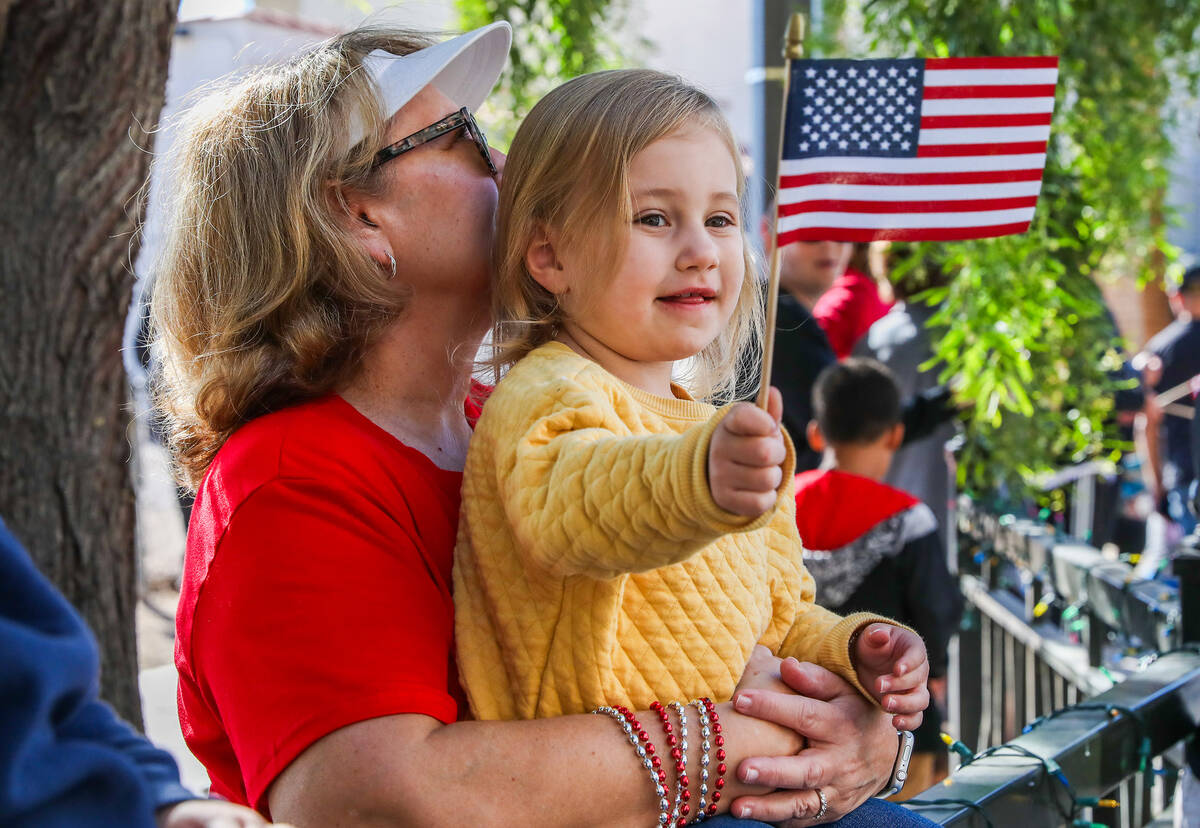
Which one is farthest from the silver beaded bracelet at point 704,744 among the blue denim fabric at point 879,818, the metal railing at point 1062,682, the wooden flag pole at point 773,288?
the metal railing at point 1062,682

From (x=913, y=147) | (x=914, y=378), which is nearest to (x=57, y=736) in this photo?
(x=913, y=147)

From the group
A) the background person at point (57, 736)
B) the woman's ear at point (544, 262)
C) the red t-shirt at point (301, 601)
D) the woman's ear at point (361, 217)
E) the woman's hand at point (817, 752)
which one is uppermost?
the woman's ear at point (361, 217)

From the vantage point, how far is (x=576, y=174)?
160cm

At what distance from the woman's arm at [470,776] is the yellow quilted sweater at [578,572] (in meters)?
0.07

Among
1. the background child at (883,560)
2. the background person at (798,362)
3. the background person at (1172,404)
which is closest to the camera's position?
the background child at (883,560)

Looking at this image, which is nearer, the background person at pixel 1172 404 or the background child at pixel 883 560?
the background child at pixel 883 560

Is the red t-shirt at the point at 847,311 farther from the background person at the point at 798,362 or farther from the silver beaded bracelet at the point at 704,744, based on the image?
the silver beaded bracelet at the point at 704,744

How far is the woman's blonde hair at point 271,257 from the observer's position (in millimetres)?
1640

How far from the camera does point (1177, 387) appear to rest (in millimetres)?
7816

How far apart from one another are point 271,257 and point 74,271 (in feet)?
4.38

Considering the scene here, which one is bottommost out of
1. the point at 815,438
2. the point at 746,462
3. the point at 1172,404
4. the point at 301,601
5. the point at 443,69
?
the point at 1172,404

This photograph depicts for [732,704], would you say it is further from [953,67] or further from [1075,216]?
[1075,216]

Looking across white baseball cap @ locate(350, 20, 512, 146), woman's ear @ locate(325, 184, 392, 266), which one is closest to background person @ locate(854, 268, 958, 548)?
white baseball cap @ locate(350, 20, 512, 146)

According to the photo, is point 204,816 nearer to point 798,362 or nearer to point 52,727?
point 52,727
